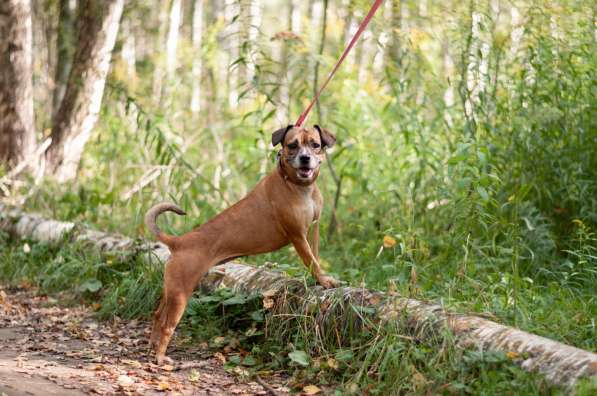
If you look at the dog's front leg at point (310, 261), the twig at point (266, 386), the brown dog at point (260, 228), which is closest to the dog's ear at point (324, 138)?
the brown dog at point (260, 228)

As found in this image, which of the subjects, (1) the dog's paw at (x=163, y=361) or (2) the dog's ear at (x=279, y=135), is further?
(2) the dog's ear at (x=279, y=135)

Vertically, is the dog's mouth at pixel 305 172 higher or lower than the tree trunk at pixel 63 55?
lower

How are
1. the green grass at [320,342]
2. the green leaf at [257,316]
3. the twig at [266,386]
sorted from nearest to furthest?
the green grass at [320,342] < the twig at [266,386] < the green leaf at [257,316]

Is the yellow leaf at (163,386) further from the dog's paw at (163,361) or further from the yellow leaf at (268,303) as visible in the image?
the yellow leaf at (268,303)

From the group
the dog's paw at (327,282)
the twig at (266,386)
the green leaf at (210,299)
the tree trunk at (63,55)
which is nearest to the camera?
the twig at (266,386)

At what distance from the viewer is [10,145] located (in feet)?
31.7

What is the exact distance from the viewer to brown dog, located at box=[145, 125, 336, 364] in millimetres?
4906

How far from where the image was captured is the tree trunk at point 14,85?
9.66m

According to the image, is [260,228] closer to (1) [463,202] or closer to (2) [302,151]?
(2) [302,151]

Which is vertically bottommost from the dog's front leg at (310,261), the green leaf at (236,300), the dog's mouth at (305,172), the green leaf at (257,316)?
the green leaf at (257,316)

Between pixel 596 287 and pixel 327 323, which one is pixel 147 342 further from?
pixel 596 287

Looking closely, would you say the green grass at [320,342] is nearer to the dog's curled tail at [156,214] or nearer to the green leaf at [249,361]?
the green leaf at [249,361]

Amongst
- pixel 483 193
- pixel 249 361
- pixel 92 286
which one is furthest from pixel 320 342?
pixel 92 286

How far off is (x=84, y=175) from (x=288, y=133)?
6461 millimetres
